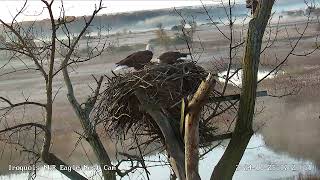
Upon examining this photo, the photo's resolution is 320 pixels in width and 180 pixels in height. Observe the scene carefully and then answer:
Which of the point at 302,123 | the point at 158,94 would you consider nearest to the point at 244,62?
the point at 158,94

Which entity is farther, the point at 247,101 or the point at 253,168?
the point at 253,168

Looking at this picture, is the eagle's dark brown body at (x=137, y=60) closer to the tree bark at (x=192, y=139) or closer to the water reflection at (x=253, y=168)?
the tree bark at (x=192, y=139)

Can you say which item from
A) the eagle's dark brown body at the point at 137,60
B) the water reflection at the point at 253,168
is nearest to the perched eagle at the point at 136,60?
the eagle's dark brown body at the point at 137,60

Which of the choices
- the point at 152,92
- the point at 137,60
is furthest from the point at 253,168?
the point at 152,92

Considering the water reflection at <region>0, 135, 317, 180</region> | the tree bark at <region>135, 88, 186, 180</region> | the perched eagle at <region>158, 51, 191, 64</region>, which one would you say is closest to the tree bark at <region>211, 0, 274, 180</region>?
the tree bark at <region>135, 88, 186, 180</region>

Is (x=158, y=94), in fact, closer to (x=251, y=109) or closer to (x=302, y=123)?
(x=251, y=109)

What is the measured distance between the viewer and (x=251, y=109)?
410 centimetres

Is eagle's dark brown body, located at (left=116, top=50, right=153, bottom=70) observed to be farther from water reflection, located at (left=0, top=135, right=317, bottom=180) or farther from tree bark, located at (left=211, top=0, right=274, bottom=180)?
water reflection, located at (left=0, top=135, right=317, bottom=180)

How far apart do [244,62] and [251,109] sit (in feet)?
1.23

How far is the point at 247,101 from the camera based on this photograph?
13.4 feet

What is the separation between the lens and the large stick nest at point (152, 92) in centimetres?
446

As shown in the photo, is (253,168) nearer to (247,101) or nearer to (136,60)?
(136,60)

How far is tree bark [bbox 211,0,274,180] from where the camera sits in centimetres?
407

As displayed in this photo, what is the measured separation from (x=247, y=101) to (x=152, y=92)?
0.90 metres
